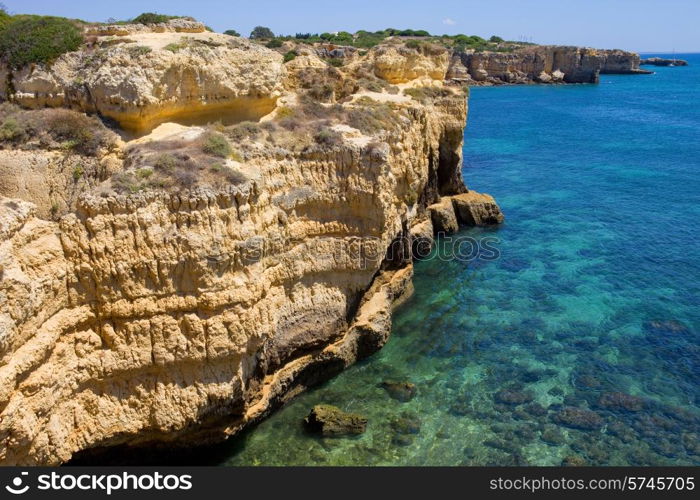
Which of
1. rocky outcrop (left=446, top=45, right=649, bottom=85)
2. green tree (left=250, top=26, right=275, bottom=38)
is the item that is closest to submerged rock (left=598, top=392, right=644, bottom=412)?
Result: green tree (left=250, top=26, right=275, bottom=38)

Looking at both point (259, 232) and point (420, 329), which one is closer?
point (259, 232)

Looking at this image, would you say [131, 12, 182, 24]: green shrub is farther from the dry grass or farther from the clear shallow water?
the clear shallow water

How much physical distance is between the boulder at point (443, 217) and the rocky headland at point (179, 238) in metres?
9.15

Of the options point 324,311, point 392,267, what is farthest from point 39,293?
point 392,267

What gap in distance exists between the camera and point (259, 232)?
59.8 feet

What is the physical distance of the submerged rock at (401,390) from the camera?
21281 millimetres

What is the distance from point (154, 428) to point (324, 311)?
7.85m

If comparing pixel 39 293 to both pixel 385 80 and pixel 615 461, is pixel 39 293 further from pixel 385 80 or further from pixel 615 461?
pixel 385 80

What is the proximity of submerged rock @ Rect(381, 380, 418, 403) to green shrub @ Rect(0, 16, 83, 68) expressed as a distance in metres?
17.7

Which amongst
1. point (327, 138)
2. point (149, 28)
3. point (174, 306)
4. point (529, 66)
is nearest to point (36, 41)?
point (149, 28)

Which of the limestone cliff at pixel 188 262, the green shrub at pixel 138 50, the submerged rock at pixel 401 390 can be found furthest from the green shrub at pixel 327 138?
the submerged rock at pixel 401 390

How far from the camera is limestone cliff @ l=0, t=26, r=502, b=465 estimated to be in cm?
1450

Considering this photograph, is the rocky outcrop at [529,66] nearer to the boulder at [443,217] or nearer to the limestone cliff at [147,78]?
the boulder at [443,217]

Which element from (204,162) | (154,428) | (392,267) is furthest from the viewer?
(392,267)
